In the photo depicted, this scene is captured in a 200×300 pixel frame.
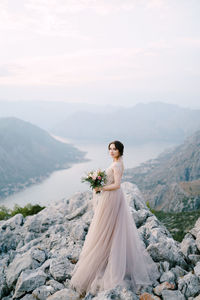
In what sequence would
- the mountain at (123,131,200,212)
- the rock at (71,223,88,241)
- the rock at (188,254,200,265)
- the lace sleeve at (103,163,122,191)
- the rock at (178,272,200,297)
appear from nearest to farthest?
the rock at (178,272,200,297), the lace sleeve at (103,163,122,191), the rock at (188,254,200,265), the rock at (71,223,88,241), the mountain at (123,131,200,212)

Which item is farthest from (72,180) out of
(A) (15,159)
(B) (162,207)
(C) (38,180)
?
(B) (162,207)

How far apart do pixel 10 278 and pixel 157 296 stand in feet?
14.0

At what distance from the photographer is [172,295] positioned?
5.29m

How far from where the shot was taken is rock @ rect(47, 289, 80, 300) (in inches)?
219

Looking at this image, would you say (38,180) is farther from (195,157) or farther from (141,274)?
(141,274)

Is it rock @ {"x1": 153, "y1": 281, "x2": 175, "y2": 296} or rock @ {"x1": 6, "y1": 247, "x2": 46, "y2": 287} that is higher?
rock @ {"x1": 153, "y1": 281, "x2": 175, "y2": 296}

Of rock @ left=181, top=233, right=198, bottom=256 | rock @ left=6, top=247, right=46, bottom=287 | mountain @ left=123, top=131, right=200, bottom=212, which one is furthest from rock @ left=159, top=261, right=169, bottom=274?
mountain @ left=123, top=131, right=200, bottom=212

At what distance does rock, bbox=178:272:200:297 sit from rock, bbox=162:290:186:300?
181 millimetres

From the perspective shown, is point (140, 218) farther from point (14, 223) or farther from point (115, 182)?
point (14, 223)

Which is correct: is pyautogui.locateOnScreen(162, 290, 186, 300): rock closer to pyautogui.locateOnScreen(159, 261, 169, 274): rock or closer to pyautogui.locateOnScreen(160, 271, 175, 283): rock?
pyautogui.locateOnScreen(160, 271, 175, 283): rock

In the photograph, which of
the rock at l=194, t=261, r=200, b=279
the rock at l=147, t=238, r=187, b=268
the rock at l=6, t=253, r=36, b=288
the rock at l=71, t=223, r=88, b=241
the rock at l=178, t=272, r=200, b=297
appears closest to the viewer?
the rock at l=178, t=272, r=200, b=297

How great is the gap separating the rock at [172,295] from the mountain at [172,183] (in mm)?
62601

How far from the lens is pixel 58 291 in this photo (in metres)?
5.80

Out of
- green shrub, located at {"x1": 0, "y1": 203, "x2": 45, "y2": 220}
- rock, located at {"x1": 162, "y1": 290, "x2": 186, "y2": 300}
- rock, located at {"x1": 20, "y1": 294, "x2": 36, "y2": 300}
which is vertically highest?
rock, located at {"x1": 162, "y1": 290, "x2": 186, "y2": 300}
